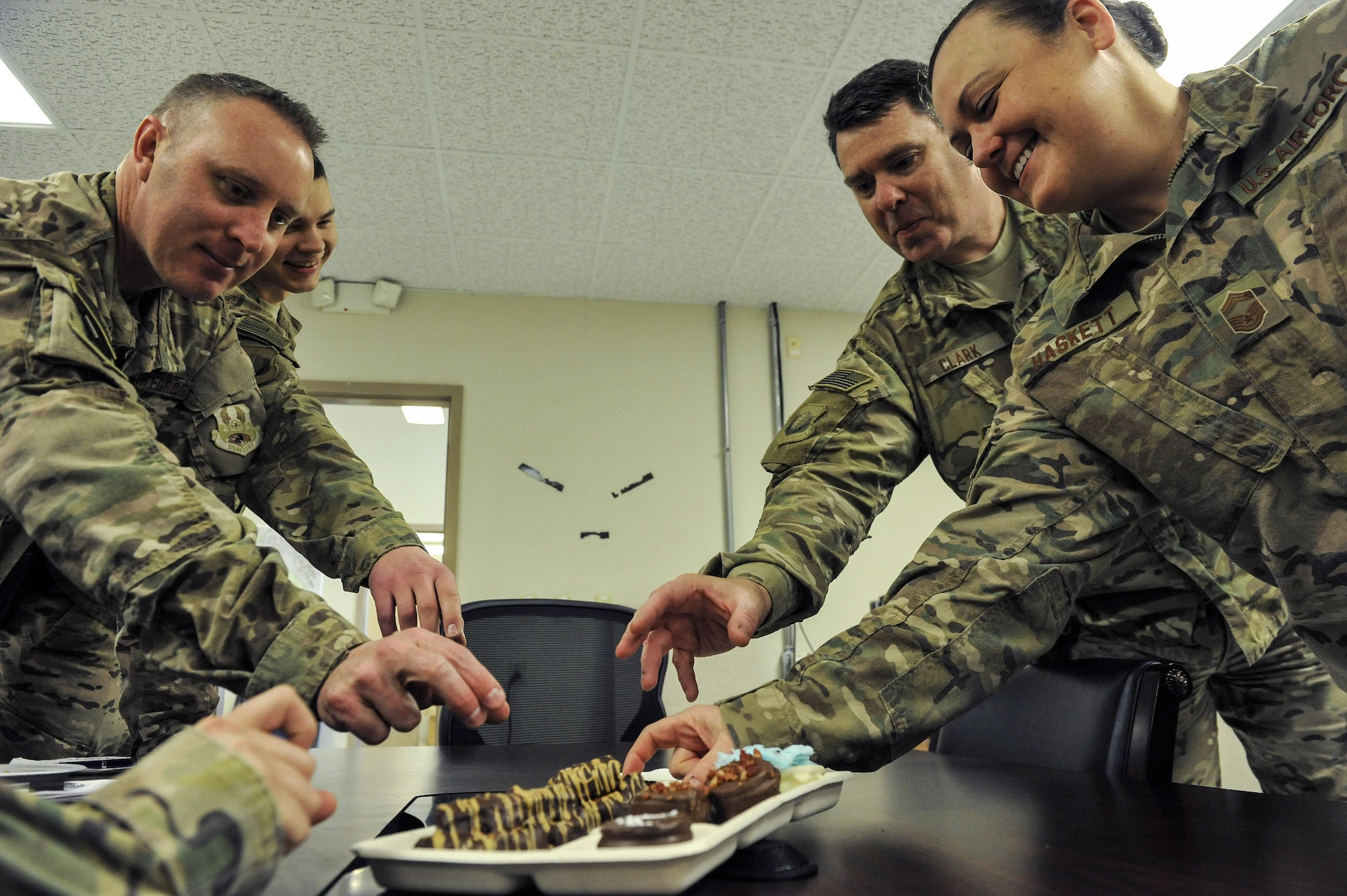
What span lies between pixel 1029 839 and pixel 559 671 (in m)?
1.59

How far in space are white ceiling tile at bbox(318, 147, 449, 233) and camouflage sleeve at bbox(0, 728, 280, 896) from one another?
3131mm

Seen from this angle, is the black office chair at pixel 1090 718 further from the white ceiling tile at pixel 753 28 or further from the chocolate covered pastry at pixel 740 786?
the white ceiling tile at pixel 753 28

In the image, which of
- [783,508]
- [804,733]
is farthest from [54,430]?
[783,508]

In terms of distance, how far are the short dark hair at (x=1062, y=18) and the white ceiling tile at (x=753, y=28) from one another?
151 centimetres

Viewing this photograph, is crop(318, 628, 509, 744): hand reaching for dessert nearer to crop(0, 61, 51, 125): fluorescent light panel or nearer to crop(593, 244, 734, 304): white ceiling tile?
crop(0, 61, 51, 125): fluorescent light panel

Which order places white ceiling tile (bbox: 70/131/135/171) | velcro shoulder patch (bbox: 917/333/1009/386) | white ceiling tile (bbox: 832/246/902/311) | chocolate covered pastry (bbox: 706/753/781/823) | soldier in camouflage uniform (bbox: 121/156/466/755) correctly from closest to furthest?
chocolate covered pastry (bbox: 706/753/781/823) < soldier in camouflage uniform (bbox: 121/156/466/755) < velcro shoulder patch (bbox: 917/333/1009/386) < white ceiling tile (bbox: 70/131/135/171) < white ceiling tile (bbox: 832/246/902/311)

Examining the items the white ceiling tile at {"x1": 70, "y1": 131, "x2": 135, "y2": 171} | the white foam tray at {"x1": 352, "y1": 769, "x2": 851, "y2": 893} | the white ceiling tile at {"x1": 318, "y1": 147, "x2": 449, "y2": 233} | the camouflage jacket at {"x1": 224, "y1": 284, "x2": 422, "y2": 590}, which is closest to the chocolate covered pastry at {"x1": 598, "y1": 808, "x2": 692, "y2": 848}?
the white foam tray at {"x1": 352, "y1": 769, "x2": 851, "y2": 893}

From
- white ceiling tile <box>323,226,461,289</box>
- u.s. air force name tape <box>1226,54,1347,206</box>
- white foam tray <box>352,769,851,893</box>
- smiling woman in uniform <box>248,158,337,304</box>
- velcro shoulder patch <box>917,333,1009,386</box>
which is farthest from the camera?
white ceiling tile <box>323,226,461,289</box>

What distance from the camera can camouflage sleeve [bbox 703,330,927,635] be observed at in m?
1.37

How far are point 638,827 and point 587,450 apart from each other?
3816 mm

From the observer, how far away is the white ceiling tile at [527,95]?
2773 millimetres

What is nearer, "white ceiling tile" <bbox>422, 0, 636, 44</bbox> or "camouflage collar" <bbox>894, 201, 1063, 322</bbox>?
"camouflage collar" <bbox>894, 201, 1063, 322</bbox>

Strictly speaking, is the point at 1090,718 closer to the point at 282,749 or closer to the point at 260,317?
the point at 282,749

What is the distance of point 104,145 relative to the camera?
3213mm
